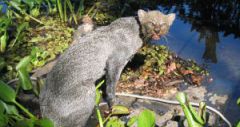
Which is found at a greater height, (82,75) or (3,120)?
(82,75)

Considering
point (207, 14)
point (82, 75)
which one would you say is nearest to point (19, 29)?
point (82, 75)

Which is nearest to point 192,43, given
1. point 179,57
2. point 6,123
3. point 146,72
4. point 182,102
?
point 179,57

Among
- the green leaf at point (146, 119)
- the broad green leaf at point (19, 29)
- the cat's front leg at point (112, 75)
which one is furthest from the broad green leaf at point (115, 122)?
the broad green leaf at point (19, 29)

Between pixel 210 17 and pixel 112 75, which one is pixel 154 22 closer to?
pixel 112 75

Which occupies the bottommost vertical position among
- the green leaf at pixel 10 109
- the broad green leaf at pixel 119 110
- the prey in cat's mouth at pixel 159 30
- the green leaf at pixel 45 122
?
the broad green leaf at pixel 119 110

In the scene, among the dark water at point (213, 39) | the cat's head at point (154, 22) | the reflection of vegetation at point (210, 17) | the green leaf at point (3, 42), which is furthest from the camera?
the reflection of vegetation at point (210, 17)

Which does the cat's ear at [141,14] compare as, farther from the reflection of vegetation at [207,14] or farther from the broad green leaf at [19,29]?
the broad green leaf at [19,29]
